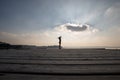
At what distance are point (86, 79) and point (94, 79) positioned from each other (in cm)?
10

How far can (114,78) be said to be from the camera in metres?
2.30

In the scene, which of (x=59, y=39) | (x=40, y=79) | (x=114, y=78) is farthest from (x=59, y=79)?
(x=59, y=39)

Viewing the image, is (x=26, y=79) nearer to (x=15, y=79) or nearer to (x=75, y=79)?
(x=15, y=79)

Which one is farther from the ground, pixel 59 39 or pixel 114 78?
pixel 59 39

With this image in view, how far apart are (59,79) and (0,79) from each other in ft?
2.44

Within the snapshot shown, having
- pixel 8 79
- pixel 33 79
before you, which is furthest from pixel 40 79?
pixel 8 79

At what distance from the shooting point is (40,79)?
7.38ft

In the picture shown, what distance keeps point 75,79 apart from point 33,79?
1.77 feet

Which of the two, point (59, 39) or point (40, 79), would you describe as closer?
point (40, 79)

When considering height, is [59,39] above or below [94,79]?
above

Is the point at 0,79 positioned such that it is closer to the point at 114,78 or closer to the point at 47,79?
the point at 47,79

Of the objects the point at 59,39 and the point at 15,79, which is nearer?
the point at 15,79

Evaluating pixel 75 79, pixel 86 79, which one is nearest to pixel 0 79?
pixel 75 79

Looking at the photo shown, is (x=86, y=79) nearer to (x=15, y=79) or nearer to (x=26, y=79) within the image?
(x=26, y=79)
